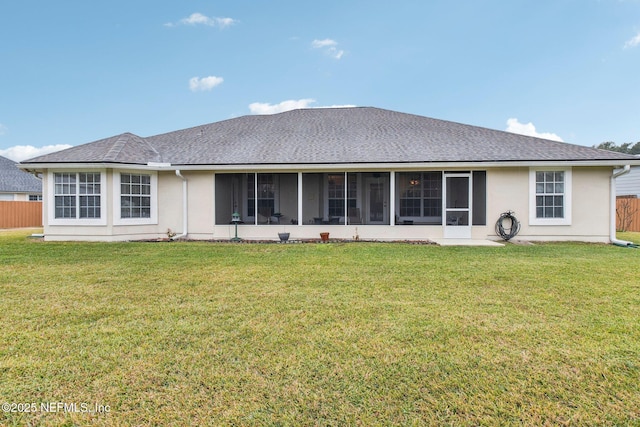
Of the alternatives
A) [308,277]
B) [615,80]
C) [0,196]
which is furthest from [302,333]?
[0,196]

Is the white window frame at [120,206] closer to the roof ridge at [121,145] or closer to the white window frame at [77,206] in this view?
the white window frame at [77,206]

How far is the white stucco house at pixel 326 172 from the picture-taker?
11.0m

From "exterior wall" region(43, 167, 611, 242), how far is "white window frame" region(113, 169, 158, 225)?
94 millimetres

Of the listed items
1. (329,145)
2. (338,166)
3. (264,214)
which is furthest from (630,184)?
(264,214)

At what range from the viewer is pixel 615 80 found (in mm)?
18031

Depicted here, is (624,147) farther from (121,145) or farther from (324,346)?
(324,346)

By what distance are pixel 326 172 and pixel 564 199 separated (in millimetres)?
8007

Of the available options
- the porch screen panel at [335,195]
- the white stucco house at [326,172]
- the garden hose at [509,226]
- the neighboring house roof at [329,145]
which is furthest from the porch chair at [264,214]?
the garden hose at [509,226]

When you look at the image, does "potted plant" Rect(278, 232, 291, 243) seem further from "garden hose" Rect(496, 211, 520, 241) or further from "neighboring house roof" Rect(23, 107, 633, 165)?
"garden hose" Rect(496, 211, 520, 241)

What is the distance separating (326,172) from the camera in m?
12.5

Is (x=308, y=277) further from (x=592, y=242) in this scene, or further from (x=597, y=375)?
(x=592, y=242)

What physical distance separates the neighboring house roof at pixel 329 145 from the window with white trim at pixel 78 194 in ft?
1.99

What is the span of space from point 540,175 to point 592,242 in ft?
8.93

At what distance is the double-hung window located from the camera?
36.4 ft
